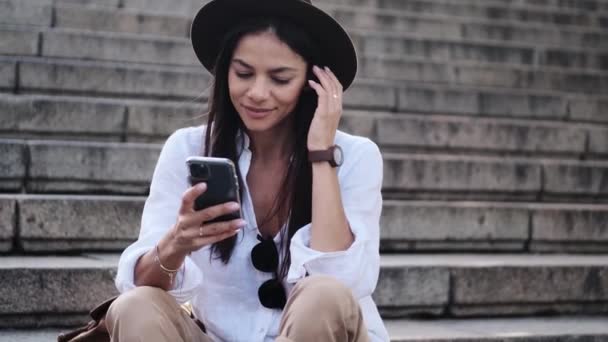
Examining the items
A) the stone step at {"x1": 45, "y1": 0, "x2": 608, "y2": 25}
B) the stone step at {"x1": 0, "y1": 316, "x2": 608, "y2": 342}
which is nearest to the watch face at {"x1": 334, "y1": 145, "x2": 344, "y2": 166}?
the stone step at {"x1": 0, "y1": 316, "x2": 608, "y2": 342}

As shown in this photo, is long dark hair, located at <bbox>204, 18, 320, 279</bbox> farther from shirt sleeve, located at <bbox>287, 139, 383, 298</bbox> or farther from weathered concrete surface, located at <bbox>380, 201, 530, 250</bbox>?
weathered concrete surface, located at <bbox>380, 201, 530, 250</bbox>

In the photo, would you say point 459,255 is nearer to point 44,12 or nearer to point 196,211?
point 196,211

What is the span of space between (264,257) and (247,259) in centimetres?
6

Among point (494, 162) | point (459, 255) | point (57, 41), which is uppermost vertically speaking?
point (57, 41)

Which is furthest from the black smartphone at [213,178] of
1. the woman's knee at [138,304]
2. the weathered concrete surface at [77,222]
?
the weathered concrete surface at [77,222]

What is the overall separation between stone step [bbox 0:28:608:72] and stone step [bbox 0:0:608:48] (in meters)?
0.22

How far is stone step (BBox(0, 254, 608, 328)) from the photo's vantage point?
11.0ft

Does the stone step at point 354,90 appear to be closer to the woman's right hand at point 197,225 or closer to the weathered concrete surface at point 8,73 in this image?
the weathered concrete surface at point 8,73

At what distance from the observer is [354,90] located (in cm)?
557

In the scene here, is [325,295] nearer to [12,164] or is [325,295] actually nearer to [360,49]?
[12,164]

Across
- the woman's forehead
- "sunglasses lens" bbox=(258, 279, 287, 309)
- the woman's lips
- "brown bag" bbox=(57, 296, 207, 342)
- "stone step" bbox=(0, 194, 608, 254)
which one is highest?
the woman's forehead

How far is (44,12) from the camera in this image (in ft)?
18.6

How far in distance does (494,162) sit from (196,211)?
2797 millimetres

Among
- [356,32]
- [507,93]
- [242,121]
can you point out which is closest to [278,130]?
[242,121]
